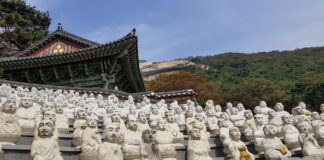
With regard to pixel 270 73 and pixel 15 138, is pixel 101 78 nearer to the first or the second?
pixel 15 138

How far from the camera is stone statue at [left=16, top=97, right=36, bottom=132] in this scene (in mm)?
5859

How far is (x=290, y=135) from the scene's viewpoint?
245 inches

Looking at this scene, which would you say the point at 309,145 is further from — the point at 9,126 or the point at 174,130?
the point at 9,126

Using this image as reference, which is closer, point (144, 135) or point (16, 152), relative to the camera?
point (16, 152)

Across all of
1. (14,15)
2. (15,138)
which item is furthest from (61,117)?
(14,15)

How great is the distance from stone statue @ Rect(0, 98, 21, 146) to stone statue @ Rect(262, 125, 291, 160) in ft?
16.2

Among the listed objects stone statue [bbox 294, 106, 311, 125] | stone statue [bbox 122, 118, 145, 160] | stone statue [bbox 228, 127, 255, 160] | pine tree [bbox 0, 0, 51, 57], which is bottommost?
stone statue [bbox 228, 127, 255, 160]

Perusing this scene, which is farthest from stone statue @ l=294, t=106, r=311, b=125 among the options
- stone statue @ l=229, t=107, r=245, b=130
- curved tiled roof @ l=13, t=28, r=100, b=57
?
curved tiled roof @ l=13, t=28, r=100, b=57

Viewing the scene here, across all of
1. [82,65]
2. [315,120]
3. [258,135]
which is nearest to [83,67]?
[82,65]

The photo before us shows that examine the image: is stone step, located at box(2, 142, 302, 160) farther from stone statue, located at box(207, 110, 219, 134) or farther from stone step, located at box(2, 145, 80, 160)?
stone statue, located at box(207, 110, 219, 134)

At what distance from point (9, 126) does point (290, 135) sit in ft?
19.4

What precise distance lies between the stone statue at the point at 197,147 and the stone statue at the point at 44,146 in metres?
2.60

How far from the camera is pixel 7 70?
16.4 m

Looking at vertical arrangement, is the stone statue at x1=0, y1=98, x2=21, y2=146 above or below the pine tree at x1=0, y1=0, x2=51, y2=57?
below
